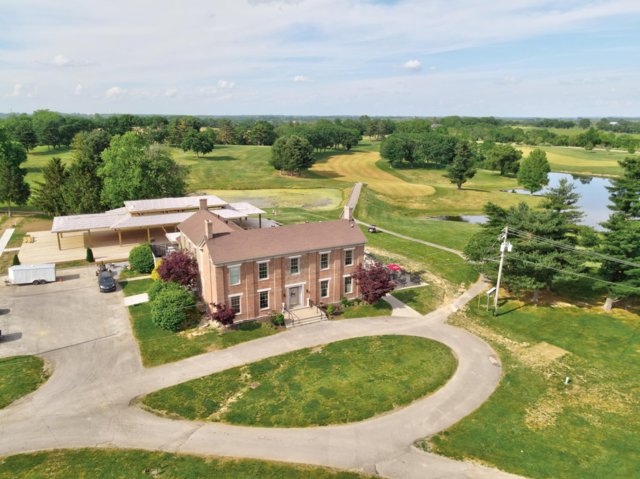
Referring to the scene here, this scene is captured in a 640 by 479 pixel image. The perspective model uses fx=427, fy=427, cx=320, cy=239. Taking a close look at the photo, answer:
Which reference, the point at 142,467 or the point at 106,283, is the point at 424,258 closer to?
the point at 106,283

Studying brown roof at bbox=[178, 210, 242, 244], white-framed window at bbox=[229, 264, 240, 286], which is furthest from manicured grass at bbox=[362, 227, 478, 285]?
white-framed window at bbox=[229, 264, 240, 286]

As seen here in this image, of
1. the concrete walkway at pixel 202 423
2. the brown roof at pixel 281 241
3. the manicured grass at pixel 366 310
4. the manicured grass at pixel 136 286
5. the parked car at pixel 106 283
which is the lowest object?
the concrete walkway at pixel 202 423

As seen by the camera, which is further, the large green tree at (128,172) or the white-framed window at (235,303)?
the large green tree at (128,172)

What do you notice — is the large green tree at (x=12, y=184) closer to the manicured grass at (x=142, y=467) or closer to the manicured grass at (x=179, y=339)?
the manicured grass at (x=179, y=339)

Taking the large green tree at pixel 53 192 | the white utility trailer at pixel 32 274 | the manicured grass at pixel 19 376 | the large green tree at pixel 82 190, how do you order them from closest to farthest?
the manicured grass at pixel 19 376, the white utility trailer at pixel 32 274, the large green tree at pixel 82 190, the large green tree at pixel 53 192

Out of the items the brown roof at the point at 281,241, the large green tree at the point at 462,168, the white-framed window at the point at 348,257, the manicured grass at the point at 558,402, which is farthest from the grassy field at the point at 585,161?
the brown roof at the point at 281,241
